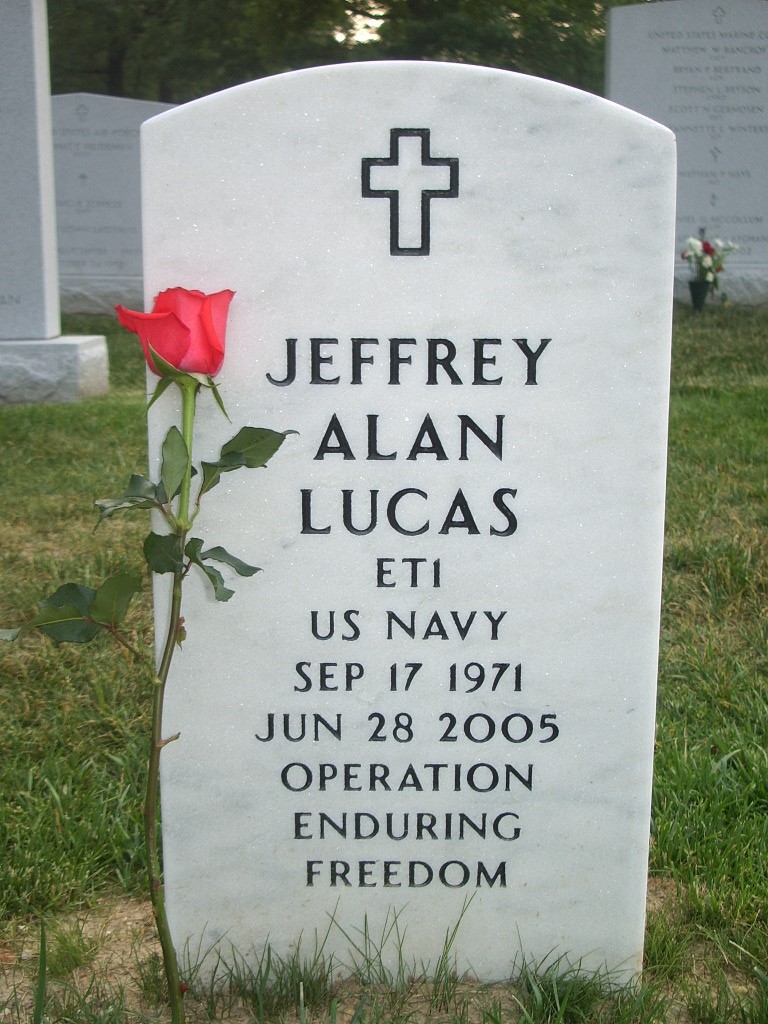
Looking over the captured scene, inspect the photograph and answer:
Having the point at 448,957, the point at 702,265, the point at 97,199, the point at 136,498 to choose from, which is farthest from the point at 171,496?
the point at 97,199

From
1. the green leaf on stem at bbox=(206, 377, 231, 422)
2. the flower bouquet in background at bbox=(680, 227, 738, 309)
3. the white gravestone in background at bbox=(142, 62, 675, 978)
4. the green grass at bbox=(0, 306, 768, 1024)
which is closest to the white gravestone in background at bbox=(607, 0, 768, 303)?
the flower bouquet in background at bbox=(680, 227, 738, 309)

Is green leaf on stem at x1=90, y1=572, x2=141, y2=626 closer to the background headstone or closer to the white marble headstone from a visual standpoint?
the background headstone

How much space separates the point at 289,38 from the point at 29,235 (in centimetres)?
1525

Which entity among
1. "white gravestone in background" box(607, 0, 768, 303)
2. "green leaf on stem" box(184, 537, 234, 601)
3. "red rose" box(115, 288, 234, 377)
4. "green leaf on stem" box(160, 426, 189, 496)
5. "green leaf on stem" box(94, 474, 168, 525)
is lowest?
"green leaf on stem" box(184, 537, 234, 601)

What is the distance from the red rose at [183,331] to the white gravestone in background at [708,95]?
8.29 metres

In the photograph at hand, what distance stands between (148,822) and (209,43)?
23.2 m

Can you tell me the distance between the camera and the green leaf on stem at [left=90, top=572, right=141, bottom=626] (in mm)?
1519

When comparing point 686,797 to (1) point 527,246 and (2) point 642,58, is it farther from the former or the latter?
(2) point 642,58

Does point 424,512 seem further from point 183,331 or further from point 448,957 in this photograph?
point 448,957

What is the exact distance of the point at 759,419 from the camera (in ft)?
17.4

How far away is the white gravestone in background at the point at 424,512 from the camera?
1644mm

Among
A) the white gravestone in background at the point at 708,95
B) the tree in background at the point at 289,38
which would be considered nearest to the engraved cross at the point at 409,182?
the white gravestone in background at the point at 708,95

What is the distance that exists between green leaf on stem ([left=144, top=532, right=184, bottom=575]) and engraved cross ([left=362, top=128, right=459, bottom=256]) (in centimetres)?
51

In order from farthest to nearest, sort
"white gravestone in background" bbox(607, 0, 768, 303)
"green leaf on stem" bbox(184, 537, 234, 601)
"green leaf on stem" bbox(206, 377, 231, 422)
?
1. "white gravestone in background" bbox(607, 0, 768, 303)
2. "green leaf on stem" bbox(206, 377, 231, 422)
3. "green leaf on stem" bbox(184, 537, 234, 601)
